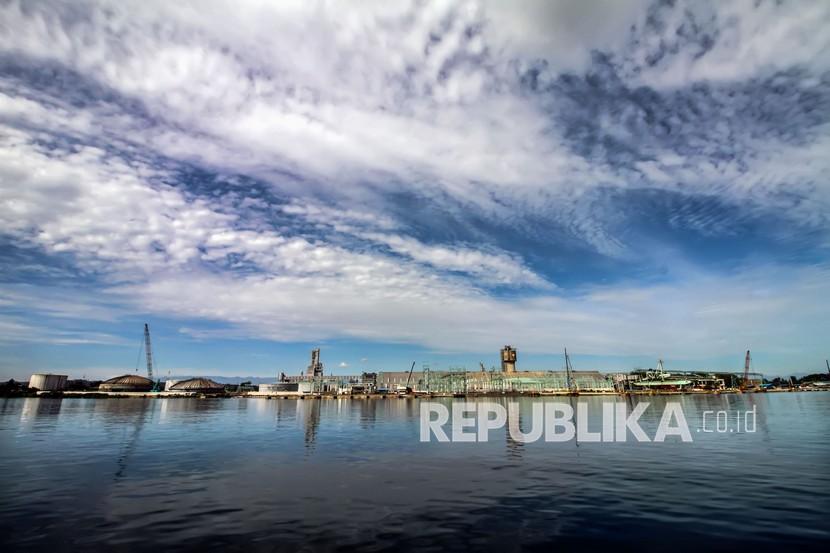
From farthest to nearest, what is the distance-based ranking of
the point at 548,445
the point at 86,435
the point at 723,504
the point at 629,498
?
the point at 86,435 → the point at 548,445 → the point at 629,498 → the point at 723,504

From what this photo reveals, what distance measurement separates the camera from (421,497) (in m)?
24.7

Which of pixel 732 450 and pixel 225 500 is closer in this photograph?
pixel 225 500

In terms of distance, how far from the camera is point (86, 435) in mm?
58781

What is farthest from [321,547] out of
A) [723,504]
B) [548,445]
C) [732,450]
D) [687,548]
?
[732,450]

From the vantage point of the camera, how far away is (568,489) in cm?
2634

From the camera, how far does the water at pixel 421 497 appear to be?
17.7 m

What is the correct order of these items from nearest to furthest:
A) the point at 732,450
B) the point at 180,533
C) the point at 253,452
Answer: the point at 180,533 < the point at 732,450 < the point at 253,452

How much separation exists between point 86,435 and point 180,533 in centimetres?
5605

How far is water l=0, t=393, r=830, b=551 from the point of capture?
17703 mm

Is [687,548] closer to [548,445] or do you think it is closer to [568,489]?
[568,489]

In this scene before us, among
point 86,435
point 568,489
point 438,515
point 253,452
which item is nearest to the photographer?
point 438,515

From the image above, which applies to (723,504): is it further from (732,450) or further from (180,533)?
(180,533)

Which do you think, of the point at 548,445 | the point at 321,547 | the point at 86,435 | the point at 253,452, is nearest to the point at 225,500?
the point at 321,547

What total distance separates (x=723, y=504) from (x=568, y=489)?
27.2 ft
